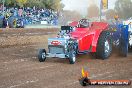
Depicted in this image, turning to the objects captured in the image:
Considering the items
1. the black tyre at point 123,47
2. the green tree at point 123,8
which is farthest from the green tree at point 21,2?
the black tyre at point 123,47

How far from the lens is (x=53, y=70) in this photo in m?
9.52

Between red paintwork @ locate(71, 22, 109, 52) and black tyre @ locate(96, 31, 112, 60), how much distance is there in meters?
0.17

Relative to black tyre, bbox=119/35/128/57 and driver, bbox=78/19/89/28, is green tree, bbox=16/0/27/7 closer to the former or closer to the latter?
black tyre, bbox=119/35/128/57

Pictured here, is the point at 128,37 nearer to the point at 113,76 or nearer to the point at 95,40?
the point at 95,40

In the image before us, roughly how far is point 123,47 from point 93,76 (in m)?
4.17

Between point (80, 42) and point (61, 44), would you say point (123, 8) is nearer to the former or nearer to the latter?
point (80, 42)

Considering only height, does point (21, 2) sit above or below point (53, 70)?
above

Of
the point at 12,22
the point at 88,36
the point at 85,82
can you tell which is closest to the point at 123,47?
the point at 88,36

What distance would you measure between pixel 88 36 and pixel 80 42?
0.40 metres

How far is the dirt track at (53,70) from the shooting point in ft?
26.1

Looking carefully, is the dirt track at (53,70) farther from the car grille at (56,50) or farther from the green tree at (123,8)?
the green tree at (123,8)

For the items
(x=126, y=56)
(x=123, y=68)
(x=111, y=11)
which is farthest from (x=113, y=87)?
(x=111, y=11)

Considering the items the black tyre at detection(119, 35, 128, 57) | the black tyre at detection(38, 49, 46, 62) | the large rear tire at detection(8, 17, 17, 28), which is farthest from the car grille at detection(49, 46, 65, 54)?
the large rear tire at detection(8, 17, 17, 28)

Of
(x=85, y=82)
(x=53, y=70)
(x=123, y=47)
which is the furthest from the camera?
(x=123, y=47)
